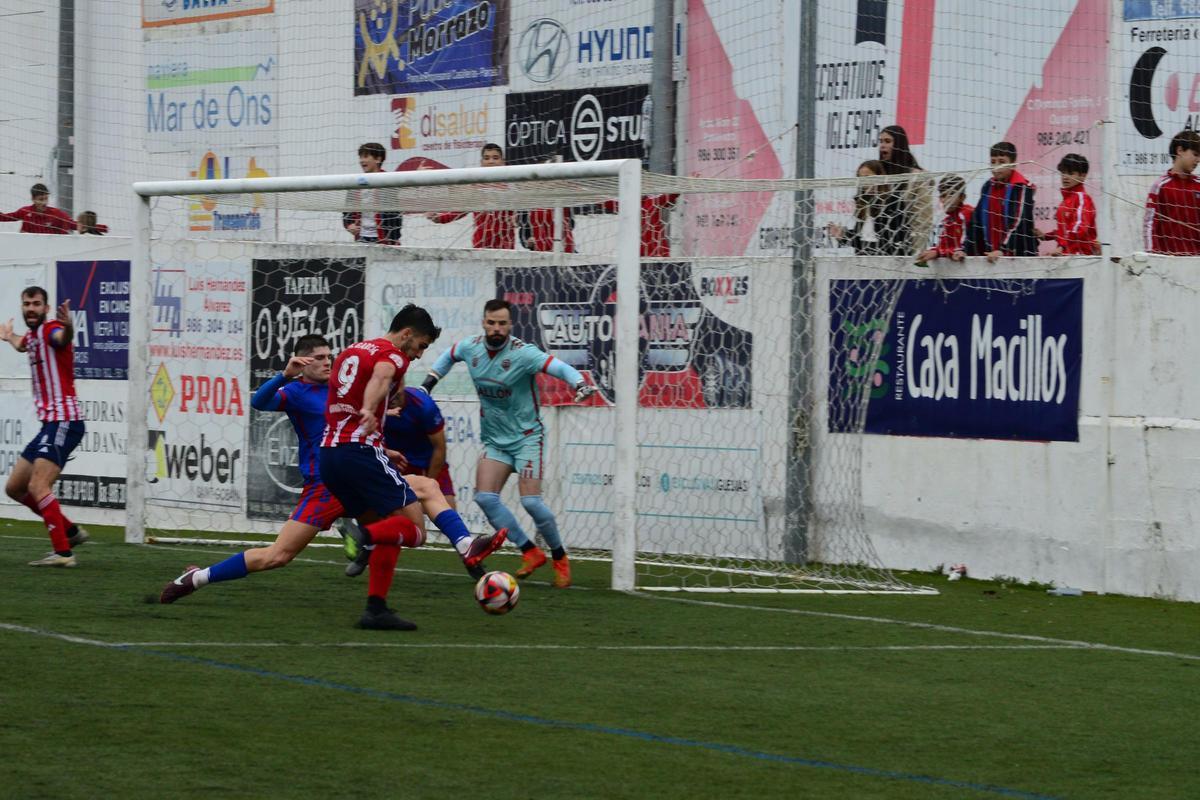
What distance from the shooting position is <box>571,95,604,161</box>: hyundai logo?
1936 cm

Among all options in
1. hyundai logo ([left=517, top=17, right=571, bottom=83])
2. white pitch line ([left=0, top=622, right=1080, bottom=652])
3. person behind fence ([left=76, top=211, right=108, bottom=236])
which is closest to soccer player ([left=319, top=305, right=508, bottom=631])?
white pitch line ([left=0, top=622, right=1080, bottom=652])

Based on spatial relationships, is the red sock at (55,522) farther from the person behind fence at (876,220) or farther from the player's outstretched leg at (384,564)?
the person behind fence at (876,220)

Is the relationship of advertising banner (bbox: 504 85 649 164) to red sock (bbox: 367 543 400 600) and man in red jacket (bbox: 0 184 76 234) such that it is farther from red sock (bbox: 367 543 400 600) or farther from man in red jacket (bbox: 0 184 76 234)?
red sock (bbox: 367 543 400 600)

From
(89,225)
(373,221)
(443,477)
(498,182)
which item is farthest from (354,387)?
(89,225)

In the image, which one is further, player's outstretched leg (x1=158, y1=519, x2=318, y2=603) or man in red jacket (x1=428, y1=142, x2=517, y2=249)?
man in red jacket (x1=428, y1=142, x2=517, y2=249)

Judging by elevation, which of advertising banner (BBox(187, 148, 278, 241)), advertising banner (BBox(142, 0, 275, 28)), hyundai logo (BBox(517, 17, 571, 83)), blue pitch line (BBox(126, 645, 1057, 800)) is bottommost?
Answer: blue pitch line (BBox(126, 645, 1057, 800))

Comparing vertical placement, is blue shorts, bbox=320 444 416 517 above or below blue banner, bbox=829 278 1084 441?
below

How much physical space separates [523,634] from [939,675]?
2.35 metres

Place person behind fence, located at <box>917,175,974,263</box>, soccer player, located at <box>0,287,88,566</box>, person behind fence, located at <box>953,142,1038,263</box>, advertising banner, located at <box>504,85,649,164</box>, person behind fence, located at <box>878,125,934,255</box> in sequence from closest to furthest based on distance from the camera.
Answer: soccer player, located at <box>0,287,88,566</box> < person behind fence, located at <box>953,142,1038,263</box> < person behind fence, located at <box>917,175,974,263</box> < person behind fence, located at <box>878,125,934,255</box> < advertising banner, located at <box>504,85,649,164</box>

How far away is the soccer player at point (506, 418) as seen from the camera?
13.1 meters

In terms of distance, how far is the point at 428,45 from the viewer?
21.3 meters

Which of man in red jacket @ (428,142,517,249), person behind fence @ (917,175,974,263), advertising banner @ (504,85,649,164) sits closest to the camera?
person behind fence @ (917,175,974,263)

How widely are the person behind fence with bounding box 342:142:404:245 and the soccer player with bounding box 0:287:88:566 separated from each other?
394 centimetres

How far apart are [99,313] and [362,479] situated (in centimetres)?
966
